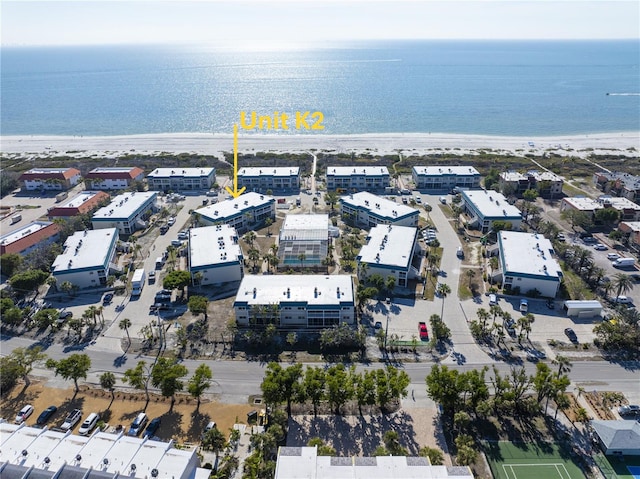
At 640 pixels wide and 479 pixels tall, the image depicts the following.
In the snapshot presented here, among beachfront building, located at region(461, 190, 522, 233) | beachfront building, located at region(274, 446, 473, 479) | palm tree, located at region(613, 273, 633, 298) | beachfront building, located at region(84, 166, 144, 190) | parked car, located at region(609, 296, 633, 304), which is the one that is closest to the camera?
beachfront building, located at region(274, 446, 473, 479)

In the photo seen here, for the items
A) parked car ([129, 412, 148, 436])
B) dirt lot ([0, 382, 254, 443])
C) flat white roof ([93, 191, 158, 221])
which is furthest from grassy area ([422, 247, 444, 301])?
flat white roof ([93, 191, 158, 221])

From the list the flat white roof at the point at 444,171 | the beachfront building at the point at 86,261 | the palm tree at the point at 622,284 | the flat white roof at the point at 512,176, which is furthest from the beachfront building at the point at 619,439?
the flat white roof at the point at 444,171

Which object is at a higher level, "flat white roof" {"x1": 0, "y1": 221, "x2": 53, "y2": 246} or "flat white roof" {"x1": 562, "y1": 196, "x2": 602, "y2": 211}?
"flat white roof" {"x1": 562, "y1": 196, "x2": 602, "y2": 211}

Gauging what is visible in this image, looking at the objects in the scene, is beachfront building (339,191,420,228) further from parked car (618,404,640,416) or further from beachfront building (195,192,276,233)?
parked car (618,404,640,416)

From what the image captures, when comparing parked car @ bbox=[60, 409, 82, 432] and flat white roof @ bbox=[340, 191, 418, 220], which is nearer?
parked car @ bbox=[60, 409, 82, 432]

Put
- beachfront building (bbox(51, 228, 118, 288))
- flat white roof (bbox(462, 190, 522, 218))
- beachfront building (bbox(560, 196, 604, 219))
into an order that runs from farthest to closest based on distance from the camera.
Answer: beachfront building (bbox(560, 196, 604, 219)) < flat white roof (bbox(462, 190, 522, 218)) < beachfront building (bbox(51, 228, 118, 288))

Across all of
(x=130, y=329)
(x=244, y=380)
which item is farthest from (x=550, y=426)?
(x=130, y=329)

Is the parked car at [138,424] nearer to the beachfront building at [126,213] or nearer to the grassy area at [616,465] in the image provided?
the grassy area at [616,465]
